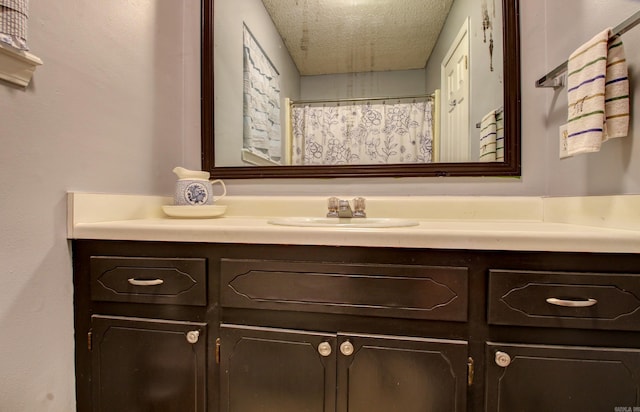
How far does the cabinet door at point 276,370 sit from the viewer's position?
2.43ft

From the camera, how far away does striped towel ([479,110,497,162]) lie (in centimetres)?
116

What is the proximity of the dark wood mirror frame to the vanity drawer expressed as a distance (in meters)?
0.58

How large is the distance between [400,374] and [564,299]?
1.31 ft

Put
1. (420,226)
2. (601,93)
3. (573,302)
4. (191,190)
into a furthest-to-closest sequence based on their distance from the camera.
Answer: (191,190) < (420,226) < (601,93) < (573,302)

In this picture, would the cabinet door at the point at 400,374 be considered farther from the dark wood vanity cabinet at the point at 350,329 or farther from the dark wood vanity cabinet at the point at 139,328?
the dark wood vanity cabinet at the point at 139,328

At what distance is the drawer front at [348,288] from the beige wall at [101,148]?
476 millimetres

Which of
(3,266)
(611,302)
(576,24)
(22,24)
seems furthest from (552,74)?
(3,266)

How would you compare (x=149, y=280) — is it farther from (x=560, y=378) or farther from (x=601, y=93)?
(x=601, y=93)

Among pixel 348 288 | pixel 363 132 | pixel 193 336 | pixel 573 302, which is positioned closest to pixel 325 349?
pixel 348 288

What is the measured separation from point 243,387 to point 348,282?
39cm

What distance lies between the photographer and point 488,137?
1.16 meters

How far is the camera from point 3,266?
0.69 metres

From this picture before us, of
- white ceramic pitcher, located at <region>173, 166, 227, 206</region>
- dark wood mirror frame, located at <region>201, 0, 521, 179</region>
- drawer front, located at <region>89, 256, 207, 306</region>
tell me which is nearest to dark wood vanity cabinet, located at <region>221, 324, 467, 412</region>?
drawer front, located at <region>89, 256, 207, 306</region>

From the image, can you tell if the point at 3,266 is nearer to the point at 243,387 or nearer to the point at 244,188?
the point at 243,387
